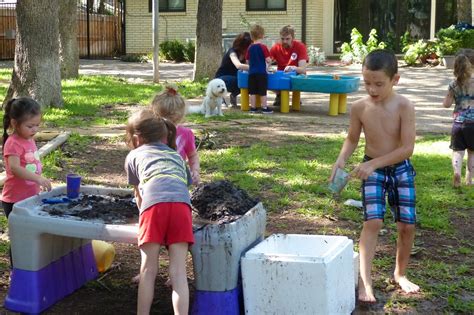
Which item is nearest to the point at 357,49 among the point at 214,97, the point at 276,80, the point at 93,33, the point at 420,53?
the point at 420,53

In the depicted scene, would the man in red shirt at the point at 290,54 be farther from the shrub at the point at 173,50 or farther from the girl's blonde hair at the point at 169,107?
the shrub at the point at 173,50

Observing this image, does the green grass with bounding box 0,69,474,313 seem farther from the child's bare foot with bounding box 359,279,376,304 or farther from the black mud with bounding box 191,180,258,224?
the black mud with bounding box 191,180,258,224

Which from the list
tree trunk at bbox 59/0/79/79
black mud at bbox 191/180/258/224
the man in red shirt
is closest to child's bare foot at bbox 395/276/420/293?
black mud at bbox 191/180/258/224

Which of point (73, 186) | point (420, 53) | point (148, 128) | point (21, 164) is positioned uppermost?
point (420, 53)

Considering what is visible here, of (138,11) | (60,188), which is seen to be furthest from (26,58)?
(138,11)

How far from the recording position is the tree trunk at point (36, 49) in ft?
37.0

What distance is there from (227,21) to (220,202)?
75.8 ft

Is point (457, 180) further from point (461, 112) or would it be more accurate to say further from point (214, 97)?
point (214, 97)

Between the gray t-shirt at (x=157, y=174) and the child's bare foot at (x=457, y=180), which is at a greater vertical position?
the gray t-shirt at (x=157, y=174)

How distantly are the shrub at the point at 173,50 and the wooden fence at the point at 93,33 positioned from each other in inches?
125

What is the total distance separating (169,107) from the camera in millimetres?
4598

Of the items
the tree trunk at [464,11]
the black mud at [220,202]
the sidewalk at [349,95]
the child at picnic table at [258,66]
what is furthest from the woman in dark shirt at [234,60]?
the tree trunk at [464,11]

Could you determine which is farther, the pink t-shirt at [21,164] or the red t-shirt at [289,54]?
the red t-shirt at [289,54]

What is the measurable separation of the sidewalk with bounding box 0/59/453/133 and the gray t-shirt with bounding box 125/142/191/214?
7192 millimetres
